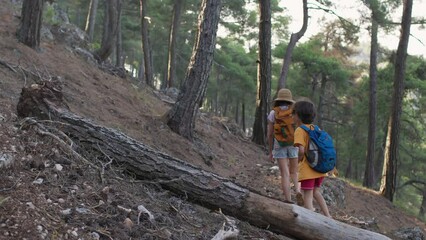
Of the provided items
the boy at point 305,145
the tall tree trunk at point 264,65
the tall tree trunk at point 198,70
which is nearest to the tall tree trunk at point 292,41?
the tall tree trunk at point 264,65

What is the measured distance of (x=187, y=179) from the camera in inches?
181

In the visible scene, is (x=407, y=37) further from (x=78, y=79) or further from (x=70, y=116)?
(x=70, y=116)

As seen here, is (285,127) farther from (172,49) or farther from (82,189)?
(172,49)

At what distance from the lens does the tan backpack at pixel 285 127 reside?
19.2 ft

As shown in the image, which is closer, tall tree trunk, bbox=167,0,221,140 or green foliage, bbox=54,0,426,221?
tall tree trunk, bbox=167,0,221,140

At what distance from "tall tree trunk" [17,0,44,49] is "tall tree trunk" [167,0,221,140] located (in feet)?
11.1

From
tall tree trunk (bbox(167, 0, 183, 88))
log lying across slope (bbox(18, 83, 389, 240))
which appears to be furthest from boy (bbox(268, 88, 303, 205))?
tall tree trunk (bbox(167, 0, 183, 88))

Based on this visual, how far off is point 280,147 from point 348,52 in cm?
2313

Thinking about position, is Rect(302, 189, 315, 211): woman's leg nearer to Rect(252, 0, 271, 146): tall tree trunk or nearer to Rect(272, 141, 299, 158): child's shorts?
Rect(272, 141, 299, 158): child's shorts

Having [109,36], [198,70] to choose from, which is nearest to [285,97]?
[198,70]

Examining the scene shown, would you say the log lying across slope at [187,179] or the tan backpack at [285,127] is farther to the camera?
the tan backpack at [285,127]

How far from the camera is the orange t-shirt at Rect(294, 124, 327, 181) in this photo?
203 inches

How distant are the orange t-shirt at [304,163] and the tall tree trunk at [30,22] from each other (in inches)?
249

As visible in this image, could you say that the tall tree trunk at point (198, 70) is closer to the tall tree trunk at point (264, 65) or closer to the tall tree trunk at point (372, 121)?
the tall tree trunk at point (264, 65)
